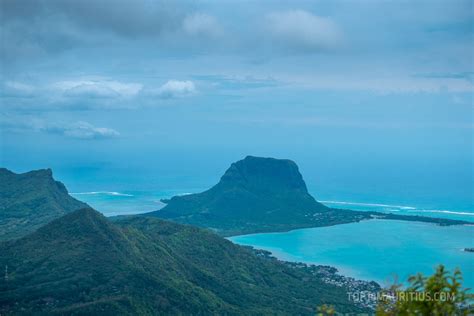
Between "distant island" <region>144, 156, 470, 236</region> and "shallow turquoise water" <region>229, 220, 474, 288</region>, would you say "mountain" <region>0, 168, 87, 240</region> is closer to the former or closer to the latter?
"distant island" <region>144, 156, 470, 236</region>

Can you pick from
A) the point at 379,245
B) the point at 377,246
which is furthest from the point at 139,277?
the point at 379,245

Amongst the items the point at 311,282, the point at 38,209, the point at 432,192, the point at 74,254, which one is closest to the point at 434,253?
the point at 311,282

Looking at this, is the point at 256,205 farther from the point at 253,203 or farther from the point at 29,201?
the point at 29,201

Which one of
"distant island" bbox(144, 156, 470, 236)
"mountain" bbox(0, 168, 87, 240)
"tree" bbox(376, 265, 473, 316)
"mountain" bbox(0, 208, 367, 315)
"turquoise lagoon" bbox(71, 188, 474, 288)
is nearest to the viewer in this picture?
"tree" bbox(376, 265, 473, 316)

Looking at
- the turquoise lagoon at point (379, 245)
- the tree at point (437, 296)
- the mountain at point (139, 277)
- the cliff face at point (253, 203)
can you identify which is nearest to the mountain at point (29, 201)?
the turquoise lagoon at point (379, 245)

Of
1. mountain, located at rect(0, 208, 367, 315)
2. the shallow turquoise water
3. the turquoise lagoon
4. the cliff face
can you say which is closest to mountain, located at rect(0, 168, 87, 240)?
the turquoise lagoon

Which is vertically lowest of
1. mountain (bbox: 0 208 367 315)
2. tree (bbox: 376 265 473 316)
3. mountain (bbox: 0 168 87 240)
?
mountain (bbox: 0 208 367 315)

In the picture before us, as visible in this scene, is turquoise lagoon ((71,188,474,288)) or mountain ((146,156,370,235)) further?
mountain ((146,156,370,235))

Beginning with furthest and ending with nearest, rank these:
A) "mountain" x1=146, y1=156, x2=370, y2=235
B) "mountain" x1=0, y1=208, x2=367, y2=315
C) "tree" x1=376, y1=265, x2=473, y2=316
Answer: "mountain" x1=146, y1=156, x2=370, y2=235 → "mountain" x1=0, y1=208, x2=367, y2=315 → "tree" x1=376, y1=265, x2=473, y2=316
